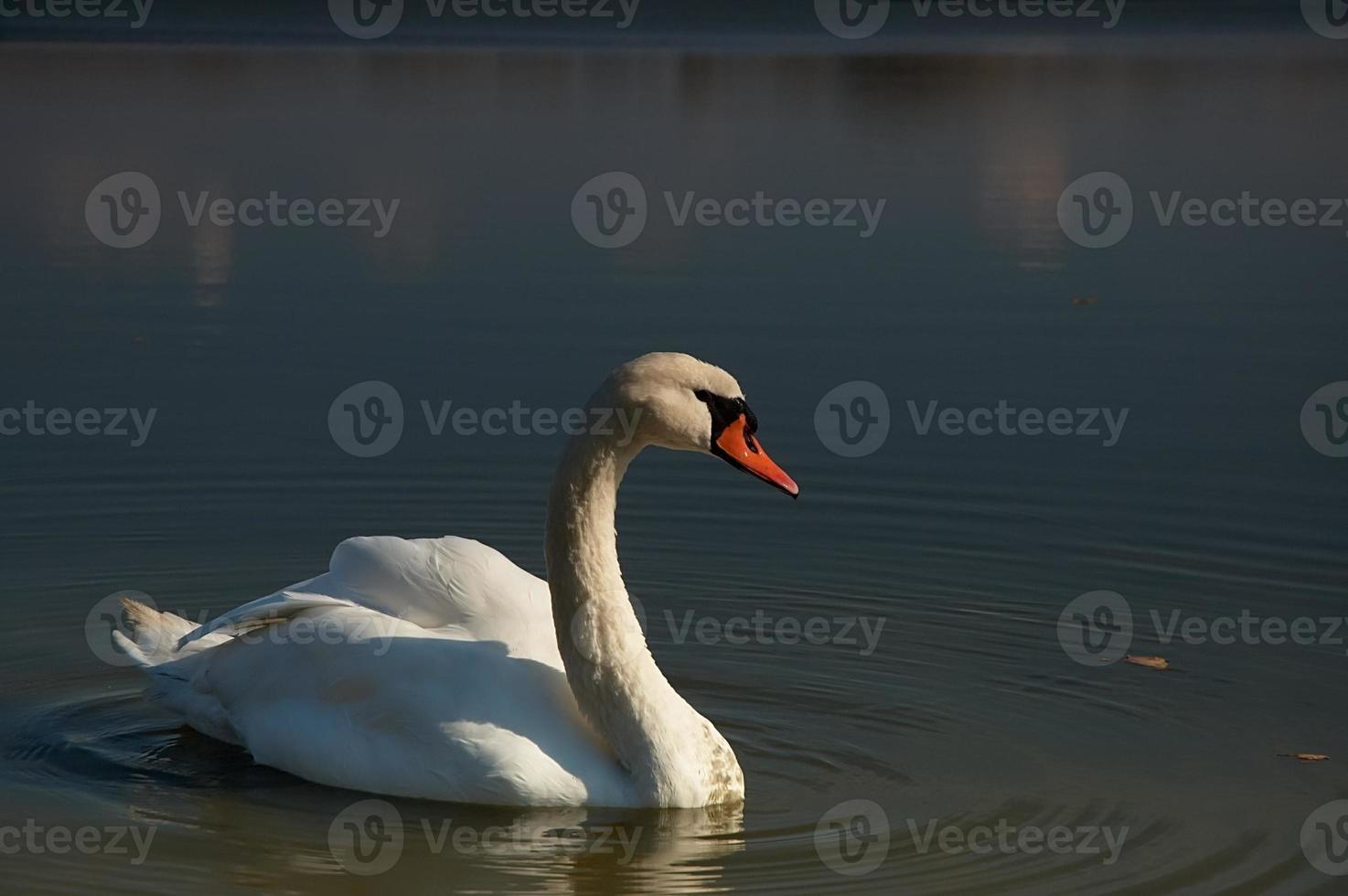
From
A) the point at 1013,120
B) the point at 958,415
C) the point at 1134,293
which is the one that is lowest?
the point at 958,415

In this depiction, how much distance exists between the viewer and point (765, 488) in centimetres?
995

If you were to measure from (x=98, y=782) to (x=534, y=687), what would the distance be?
1333 millimetres

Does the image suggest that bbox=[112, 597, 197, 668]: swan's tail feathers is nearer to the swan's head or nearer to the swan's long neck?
the swan's long neck

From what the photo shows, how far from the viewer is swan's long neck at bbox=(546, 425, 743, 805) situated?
20.4ft

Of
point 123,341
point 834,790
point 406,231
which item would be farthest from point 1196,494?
point 406,231

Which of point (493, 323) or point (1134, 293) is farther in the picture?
point (1134, 293)

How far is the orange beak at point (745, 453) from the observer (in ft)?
20.3

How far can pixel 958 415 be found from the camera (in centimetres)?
1095

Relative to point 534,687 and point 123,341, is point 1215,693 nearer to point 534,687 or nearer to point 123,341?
point 534,687

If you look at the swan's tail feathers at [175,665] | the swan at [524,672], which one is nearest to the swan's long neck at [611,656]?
the swan at [524,672]

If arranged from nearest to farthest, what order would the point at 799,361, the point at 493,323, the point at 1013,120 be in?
the point at 799,361, the point at 493,323, the point at 1013,120

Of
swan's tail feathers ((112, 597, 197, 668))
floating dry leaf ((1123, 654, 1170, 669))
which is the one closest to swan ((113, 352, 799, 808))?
swan's tail feathers ((112, 597, 197, 668))

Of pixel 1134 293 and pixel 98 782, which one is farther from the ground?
pixel 1134 293

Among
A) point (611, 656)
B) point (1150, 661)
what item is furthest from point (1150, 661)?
point (611, 656)
